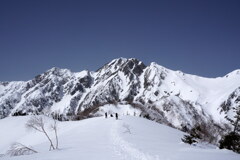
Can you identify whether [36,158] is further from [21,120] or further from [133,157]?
[21,120]

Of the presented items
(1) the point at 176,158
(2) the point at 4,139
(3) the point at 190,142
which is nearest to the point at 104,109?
(2) the point at 4,139

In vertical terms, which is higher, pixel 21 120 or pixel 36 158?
pixel 36 158

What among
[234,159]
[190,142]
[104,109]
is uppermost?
[234,159]

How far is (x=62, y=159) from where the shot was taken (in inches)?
1037

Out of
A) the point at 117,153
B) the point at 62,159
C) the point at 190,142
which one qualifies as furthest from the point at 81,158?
the point at 190,142

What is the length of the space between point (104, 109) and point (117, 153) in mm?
172491

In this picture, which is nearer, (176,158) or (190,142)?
(176,158)

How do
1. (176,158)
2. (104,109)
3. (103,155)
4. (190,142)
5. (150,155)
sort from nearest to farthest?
1. (176,158)
2. (150,155)
3. (103,155)
4. (190,142)
5. (104,109)

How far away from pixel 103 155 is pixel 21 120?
318 ft

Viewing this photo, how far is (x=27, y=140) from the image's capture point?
86562 millimetres

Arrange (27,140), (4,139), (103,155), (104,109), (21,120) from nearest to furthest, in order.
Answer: (103,155) → (27,140) → (4,139) → (21,120) → (104,109)

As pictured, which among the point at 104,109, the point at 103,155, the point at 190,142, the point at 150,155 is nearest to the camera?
the point at 150,155

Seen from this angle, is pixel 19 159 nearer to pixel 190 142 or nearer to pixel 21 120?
pixel 190 142

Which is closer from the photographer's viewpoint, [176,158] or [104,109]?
[176,158]
